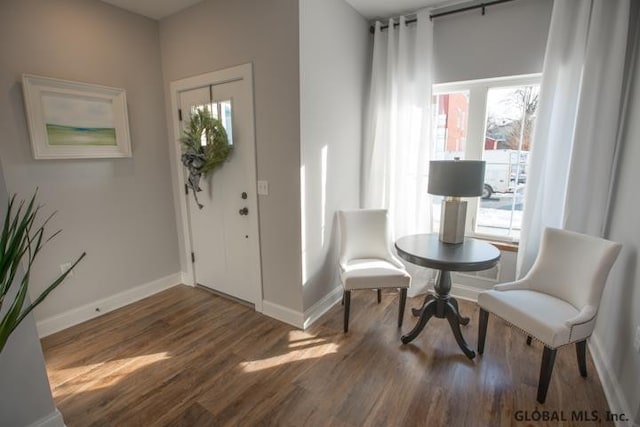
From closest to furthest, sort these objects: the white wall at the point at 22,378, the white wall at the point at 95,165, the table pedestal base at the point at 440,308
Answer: the white wall at the point at 22,378 < the white wall at the point at 95,165 < the table pedestal base at the point at 440,308

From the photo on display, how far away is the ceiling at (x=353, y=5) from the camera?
2.56m

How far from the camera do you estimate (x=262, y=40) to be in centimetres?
229

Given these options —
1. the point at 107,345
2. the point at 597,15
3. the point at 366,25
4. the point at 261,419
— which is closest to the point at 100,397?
the point at 107,345

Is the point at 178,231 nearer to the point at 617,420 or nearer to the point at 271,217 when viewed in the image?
the point at 271,217

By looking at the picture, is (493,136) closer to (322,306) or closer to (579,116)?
(579,116)

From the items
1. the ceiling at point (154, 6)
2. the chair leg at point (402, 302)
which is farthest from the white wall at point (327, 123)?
the ceiling at point (154, 6)

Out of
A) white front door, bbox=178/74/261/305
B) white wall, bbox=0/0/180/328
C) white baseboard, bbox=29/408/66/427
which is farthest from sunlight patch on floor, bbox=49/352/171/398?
white front door, bbox=178/74/261/305

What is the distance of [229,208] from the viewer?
2.80 meters

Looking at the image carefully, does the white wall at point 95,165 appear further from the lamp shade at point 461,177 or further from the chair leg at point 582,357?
the chair leg at point 582,357

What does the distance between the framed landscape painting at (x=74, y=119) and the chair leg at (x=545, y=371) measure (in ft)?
11.2

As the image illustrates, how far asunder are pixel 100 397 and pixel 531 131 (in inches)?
142

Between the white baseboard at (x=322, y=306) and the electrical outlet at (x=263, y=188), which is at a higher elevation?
→ the electrical outlet at (x=263, y=188)

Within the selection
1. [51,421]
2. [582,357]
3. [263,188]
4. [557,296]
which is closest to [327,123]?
[263,188]

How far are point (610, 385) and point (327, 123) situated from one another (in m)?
2.50
